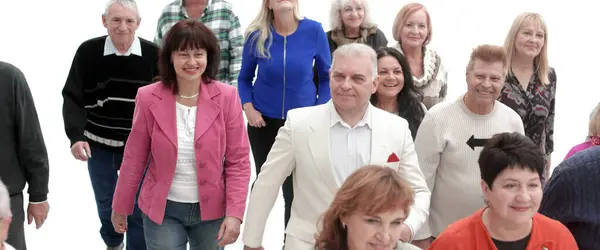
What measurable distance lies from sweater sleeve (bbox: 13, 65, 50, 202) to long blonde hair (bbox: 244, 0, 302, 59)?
56.5 inches

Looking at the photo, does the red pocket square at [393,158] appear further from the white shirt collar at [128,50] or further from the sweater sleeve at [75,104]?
the sweater sleeve at [75,104]

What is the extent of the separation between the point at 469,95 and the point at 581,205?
827 mm

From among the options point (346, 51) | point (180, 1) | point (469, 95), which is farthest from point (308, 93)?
point (346, 51)

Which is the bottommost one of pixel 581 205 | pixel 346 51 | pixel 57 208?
pixel 57 208

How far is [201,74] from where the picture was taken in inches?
131

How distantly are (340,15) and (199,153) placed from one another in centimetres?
172

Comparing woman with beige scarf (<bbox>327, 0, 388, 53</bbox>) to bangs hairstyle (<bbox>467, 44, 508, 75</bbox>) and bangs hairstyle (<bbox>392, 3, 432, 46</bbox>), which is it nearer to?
bangs hairstyle (<bbox>392, 3, 432, 46</bbox>)

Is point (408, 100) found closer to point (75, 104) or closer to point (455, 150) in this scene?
point (455, 150)

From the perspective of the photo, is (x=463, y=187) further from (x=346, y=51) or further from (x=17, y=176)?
(x=17, y=176)

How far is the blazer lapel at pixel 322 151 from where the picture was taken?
9.56 feet

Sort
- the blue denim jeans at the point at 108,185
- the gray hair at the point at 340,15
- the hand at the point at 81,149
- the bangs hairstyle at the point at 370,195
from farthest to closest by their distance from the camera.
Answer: the gray hair at the point at 340,15 < the blue denim jeans at the point at 108,185 < the hand at the point at 81,149 < the bangs hairstyle at the point at 370,195

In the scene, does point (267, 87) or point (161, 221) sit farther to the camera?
point (267, 87)

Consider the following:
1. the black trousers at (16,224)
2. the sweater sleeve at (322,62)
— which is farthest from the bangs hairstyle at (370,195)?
the sweater sleeve at (322,62)

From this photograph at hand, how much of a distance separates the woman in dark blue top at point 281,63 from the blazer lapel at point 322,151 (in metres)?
1.39
